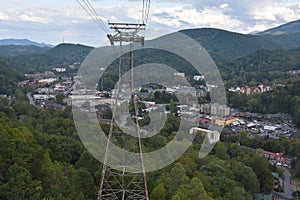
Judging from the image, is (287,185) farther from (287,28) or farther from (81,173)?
(287,28)

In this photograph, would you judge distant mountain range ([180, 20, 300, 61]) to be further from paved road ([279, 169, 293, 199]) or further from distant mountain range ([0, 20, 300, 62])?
paved road ([279, 169, 293, 199])

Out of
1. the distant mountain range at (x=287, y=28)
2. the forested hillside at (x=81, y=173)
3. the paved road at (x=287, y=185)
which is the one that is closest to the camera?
the forested hillside at (x=81, y=173)

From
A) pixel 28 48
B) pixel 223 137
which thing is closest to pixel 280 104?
pixel 223 137

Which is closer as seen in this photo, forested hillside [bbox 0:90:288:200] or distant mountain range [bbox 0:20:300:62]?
forested hillside [bbox 0:90:288:200]

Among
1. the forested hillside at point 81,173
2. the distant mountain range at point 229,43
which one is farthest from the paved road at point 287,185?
the distant mountain range at point 229,43

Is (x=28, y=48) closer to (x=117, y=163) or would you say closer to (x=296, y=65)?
(x=296, y=65)

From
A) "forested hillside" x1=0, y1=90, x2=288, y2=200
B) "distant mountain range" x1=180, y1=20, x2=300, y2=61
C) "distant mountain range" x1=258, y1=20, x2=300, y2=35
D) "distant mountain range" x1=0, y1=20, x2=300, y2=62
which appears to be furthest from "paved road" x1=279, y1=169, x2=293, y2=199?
"distant mountain range" x1=258, y1=20, x2=300, y2=35

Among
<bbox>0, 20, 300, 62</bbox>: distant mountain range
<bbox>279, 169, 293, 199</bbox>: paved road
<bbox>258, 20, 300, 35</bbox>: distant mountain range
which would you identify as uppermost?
<bbox>258, 20, 300, 35</bbox>: distant mountain range

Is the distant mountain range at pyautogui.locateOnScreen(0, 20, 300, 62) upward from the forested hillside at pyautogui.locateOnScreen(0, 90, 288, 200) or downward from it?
upward

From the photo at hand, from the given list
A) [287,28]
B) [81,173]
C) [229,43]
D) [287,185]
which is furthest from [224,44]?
[81,173]

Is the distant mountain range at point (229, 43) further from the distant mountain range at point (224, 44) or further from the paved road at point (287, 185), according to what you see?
the paved road at point (287, 185)

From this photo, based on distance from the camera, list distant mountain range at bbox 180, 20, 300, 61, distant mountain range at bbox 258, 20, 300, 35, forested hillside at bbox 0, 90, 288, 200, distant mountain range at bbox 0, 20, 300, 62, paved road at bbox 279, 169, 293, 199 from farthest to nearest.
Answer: distant mountain range at bbox 258, 20, 300, 35
distant mountain range at bbox 0, 20, 300, 62
distant mountain range at bbox 180, 20, 300, 61
paved road at bbox 279, 169, 293, 199
forested hillside at bbox 0, 90, 288, 200
